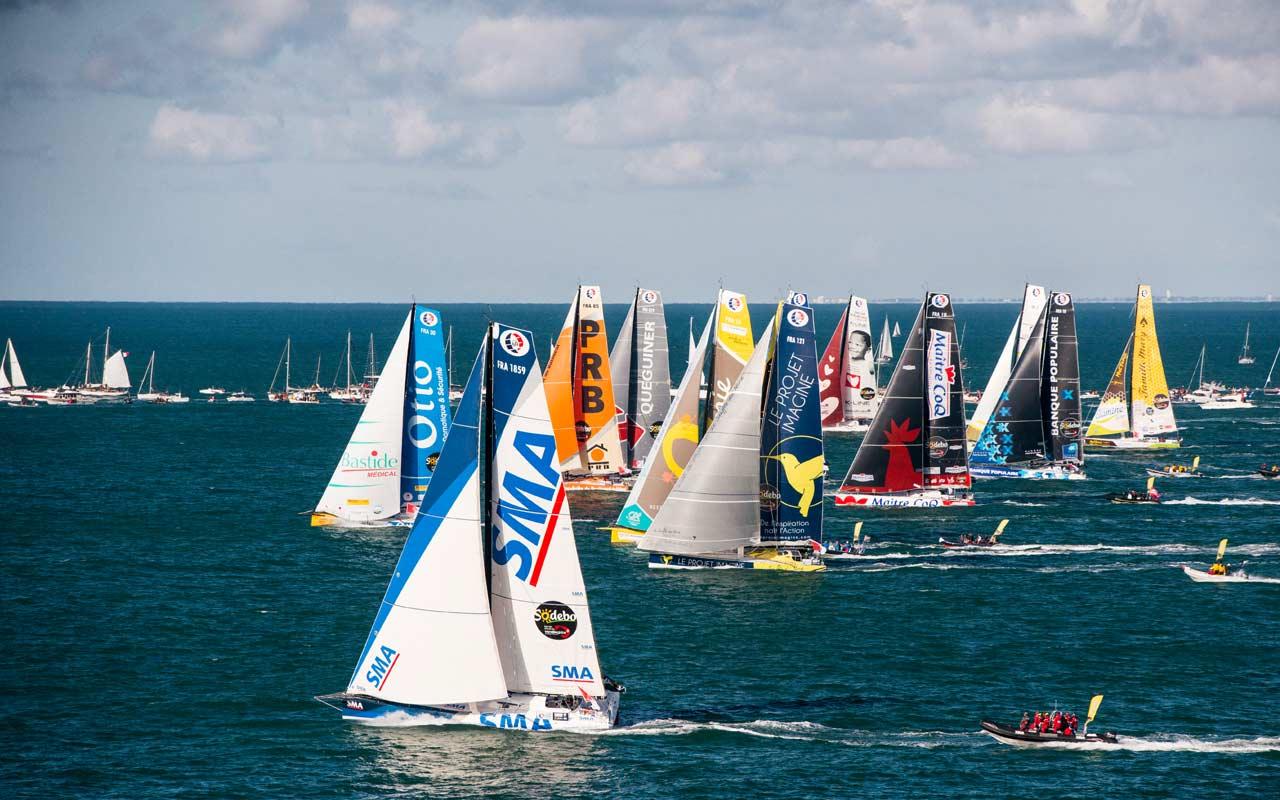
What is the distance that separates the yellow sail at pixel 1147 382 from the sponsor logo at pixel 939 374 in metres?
37.5

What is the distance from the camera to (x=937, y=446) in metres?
103

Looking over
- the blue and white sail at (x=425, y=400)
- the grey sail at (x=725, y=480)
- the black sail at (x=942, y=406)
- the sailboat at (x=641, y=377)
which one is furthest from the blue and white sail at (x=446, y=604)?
the black sail at (x=942, y=406)

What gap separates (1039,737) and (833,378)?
3821 inches

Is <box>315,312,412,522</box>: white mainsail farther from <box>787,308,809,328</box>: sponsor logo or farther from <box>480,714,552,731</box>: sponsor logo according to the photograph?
<box>480,714,552,731</box>: sponsor logo

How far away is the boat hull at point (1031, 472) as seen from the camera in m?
117

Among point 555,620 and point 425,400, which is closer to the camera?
point 555,620

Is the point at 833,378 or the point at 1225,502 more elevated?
the point at 833,378

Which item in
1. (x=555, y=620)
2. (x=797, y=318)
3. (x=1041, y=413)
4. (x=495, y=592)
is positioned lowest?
(x=555, y=620)

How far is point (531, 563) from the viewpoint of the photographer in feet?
166

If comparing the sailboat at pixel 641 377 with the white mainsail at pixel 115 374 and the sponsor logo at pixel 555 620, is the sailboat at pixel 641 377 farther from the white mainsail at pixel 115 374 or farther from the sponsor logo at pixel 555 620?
the white mainsail at pixel 115 374

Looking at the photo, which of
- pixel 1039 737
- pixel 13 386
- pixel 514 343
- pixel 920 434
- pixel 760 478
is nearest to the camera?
pixel 514 343

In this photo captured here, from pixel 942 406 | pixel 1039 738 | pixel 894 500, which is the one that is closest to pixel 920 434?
pixel 942 406

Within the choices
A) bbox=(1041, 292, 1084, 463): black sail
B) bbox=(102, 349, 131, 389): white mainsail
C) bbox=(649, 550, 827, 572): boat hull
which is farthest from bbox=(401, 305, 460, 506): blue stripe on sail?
bbox=(102, 349, 131, 389): white mainsail

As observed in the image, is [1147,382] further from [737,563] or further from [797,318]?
[737,563]
